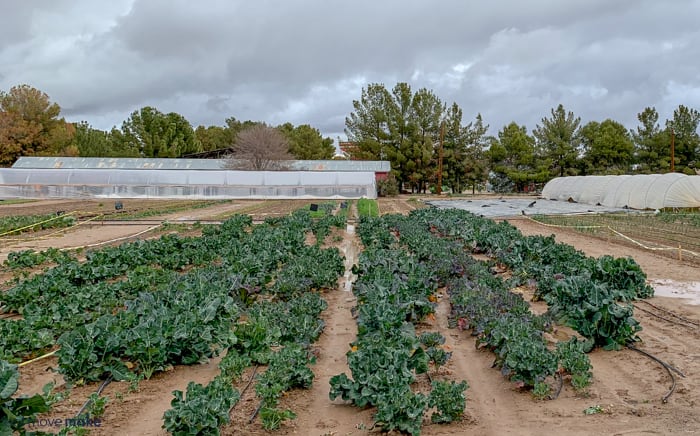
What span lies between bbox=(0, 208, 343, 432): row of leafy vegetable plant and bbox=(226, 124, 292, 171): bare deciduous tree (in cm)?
3883

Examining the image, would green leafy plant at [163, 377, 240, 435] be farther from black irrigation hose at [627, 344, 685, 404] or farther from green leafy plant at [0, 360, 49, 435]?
black irrigation hose at [627, 344, 685, 404]

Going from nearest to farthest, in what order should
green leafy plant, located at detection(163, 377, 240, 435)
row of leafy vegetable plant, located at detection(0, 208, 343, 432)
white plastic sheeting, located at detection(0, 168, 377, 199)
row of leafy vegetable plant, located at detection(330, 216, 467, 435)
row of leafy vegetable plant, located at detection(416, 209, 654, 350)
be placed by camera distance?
green leafy plant, located at detection(163, 377, 240, 435) < row of leafy vegetable plant, located at detection(330, 216, 467, 435) < row of leafy vegetable plant, located at detection(0, 208, 343, 432) < row of leafy vegetable plant, located at detection(416, 209, 654, 350) < white plastic sheeting, located at detection(0, 168, 377, 199)

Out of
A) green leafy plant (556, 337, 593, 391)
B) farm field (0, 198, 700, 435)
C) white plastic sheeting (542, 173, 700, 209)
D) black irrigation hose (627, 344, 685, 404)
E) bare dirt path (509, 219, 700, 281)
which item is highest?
white plastic sheeting (542, 173, 700, 209)

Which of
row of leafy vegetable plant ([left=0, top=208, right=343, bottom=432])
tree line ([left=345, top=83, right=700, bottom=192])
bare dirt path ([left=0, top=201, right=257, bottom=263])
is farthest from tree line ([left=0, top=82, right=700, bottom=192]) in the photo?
row of leafy vegetable plant ([left=0, top=208, right=343, bottom=432])

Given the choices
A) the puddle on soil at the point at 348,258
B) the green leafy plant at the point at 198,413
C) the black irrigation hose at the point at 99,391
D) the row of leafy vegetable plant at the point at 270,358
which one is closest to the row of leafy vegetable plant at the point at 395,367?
the row of leafy vegetable plant at the point at 270,358

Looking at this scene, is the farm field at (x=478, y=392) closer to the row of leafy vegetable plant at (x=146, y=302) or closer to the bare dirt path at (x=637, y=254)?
the row of leafy vegetable plant at (x=146, y=302)

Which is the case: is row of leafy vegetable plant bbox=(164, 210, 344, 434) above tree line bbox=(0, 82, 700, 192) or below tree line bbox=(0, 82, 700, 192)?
below

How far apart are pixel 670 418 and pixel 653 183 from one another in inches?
1123

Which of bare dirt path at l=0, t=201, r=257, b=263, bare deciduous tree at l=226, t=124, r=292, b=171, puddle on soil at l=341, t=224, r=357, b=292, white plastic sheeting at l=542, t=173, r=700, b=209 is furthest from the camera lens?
bare deciduous tree at l=226, t=124, r=292, b=171

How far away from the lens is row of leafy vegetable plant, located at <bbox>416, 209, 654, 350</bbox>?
666 cm

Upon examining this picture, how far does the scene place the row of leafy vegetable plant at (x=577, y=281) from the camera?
21.9 ft

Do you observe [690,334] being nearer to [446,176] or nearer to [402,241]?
[402,241]

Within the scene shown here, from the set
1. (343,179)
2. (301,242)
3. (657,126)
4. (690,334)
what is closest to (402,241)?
(301,242)

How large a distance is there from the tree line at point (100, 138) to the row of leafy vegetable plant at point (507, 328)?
153ft
